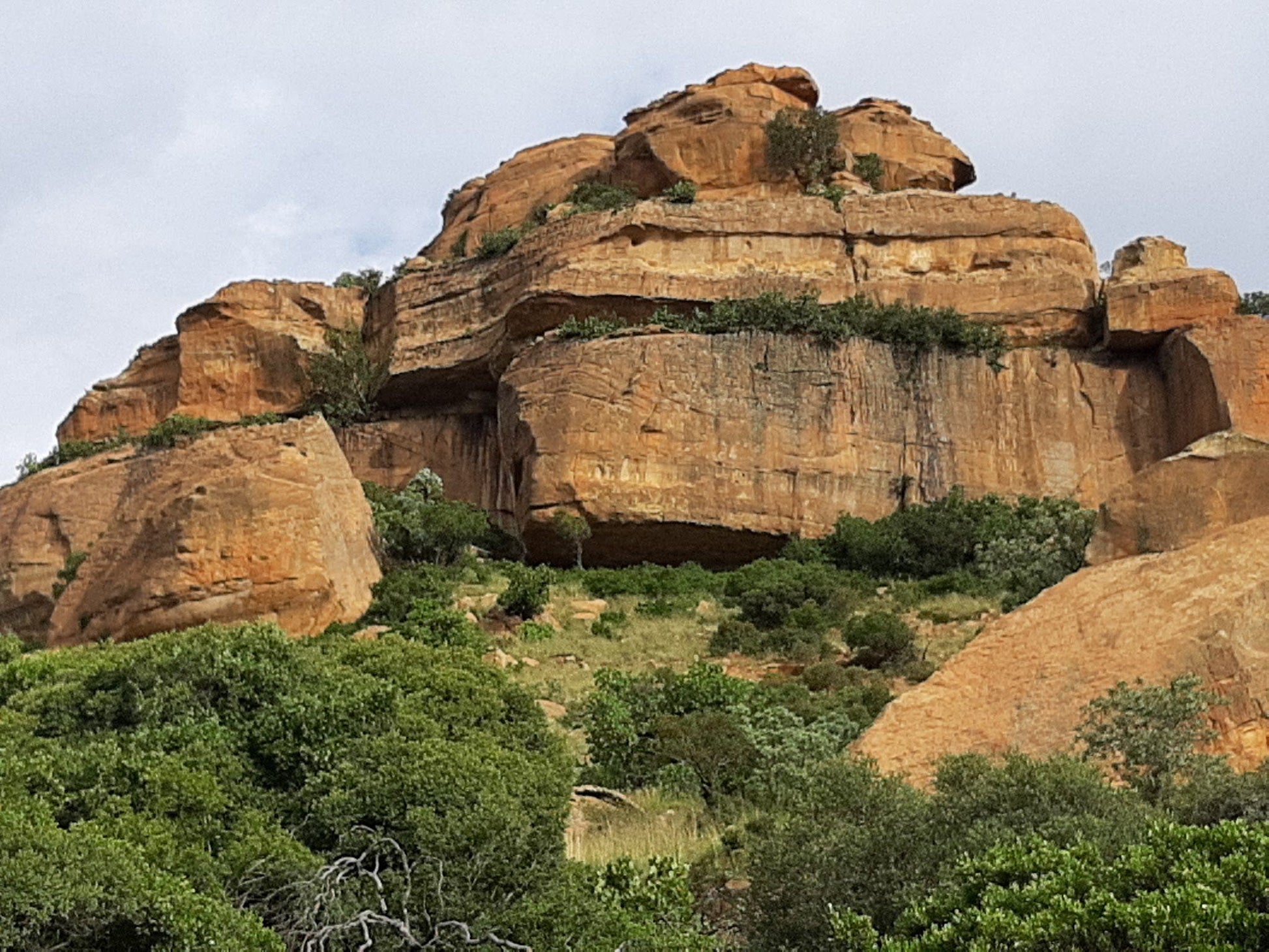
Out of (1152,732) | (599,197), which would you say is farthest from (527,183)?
(1152,732)

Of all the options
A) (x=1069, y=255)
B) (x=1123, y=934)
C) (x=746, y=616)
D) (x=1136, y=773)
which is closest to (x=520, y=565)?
(x=746, y=616)

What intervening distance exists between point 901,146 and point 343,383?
18.7 metres

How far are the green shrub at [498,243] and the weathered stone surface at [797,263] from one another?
3.38 feet

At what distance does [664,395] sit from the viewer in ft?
107

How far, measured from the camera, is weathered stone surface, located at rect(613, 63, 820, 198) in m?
41.0

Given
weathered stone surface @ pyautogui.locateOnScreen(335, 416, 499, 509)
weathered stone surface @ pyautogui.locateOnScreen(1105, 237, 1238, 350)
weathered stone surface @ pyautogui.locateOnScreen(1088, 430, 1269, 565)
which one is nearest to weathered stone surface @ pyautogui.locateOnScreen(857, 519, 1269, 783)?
weathered stone surface @ pyautogui.locateOnScreen(1088, 430, 1269, 565)

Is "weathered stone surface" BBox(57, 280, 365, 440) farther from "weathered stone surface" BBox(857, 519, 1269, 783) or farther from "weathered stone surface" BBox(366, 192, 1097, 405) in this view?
"weathered stone surface" BBox(857, 519, 1269, 783)

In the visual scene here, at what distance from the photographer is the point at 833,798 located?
866 centimetres

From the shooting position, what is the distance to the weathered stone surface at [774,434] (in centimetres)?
3184

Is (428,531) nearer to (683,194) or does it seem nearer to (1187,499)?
(683,194)

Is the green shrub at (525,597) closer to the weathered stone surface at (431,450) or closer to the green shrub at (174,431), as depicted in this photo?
the green shrub at (174,431)

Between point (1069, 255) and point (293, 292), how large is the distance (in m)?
22.6

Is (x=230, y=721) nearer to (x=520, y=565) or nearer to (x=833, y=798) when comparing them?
(x=833, y=798)

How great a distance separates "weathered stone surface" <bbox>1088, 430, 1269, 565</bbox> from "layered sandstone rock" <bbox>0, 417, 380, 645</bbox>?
13.6 metres
